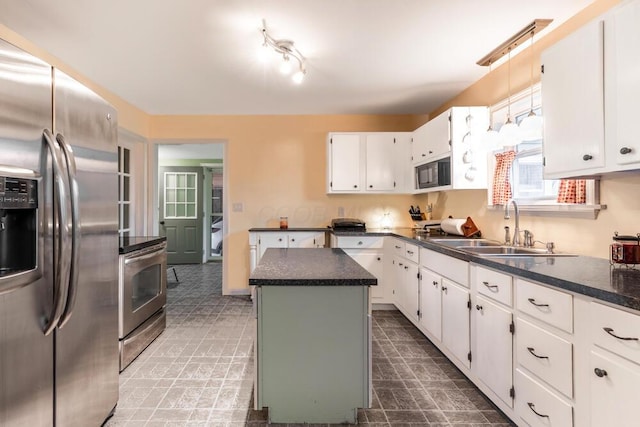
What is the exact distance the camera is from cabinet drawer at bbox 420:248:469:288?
2.17 metres

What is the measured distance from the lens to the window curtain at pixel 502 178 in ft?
8.75

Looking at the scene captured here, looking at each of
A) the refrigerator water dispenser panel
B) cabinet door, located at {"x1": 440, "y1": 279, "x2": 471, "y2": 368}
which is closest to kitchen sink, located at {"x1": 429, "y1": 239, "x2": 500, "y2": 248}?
cabinet door, located at {"x1": 440, "y1": 279, "x2": 471, "y2": 368}

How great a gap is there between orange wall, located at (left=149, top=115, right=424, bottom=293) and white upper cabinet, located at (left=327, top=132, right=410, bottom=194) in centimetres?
35

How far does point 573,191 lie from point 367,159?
2303mm

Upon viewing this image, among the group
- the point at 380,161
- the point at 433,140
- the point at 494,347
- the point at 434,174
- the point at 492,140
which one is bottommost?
the point at 494,347

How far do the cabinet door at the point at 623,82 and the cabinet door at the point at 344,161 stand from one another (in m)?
2.71

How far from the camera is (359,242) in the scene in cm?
369

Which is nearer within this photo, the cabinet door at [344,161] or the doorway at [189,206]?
the cabinet door at [344,161]

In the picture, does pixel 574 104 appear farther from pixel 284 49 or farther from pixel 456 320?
pixel 284 49

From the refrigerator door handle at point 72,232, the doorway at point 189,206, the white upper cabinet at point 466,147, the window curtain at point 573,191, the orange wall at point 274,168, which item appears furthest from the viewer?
the doorway at point 189,206

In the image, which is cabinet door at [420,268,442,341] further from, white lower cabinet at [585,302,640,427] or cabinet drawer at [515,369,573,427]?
white lower cabinet at [585,302,640,427]

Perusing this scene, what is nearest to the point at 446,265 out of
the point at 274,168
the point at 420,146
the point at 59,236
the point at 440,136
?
the point at 440,136

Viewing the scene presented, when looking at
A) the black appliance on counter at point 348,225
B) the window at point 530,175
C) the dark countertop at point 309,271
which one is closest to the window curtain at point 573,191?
the window at point 530,175

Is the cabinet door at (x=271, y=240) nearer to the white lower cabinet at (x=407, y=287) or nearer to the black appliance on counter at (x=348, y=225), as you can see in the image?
the black appliance on counter at (x=348, y=225)
